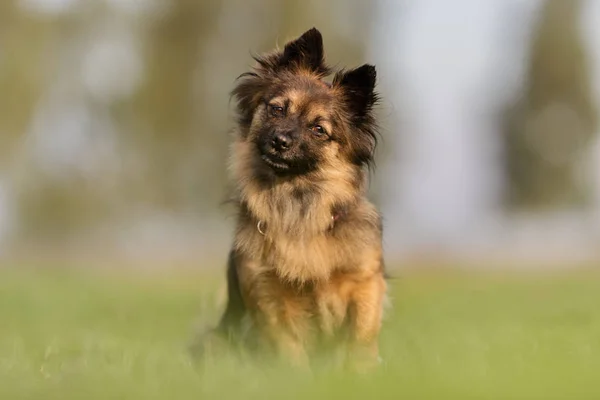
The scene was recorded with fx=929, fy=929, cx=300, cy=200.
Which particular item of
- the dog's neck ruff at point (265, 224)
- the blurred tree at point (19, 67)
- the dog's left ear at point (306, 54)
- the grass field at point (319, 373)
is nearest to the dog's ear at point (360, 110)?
the dog's left ear at point (306, 54)

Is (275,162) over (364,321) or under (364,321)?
over

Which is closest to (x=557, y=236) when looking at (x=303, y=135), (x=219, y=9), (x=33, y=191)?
(x=219, y=9)

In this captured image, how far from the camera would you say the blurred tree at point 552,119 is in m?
35.0

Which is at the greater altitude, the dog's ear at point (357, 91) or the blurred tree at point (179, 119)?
the dog's ear at point (357, 91)

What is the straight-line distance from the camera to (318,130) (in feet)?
24.2

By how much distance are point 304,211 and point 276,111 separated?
2.72 ft

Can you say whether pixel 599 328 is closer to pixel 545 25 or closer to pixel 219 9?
pixel 219 9

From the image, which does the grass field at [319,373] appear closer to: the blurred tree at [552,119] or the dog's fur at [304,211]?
the dog's fur at [304,211]

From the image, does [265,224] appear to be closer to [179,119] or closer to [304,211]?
[304,211]

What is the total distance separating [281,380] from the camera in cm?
522

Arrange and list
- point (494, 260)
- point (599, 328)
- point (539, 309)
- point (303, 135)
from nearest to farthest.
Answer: point (303, 135) < point (599, 328) < point (539, 309) < point (494, 260)

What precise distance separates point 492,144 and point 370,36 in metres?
11.1

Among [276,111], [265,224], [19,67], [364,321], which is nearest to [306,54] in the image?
[276,111]

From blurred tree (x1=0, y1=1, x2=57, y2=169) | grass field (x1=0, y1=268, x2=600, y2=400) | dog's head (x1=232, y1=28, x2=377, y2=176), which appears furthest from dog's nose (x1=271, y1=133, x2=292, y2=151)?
blurred tree (x1=0, y1=1, x2=57, y2=169)
